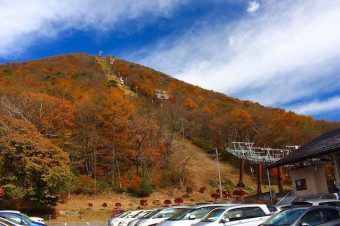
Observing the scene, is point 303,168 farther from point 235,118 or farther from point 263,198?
point 235,118

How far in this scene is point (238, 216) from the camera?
9.91m

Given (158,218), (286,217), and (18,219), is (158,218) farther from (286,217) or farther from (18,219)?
(18,219)

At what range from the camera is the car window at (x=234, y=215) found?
9.79 m

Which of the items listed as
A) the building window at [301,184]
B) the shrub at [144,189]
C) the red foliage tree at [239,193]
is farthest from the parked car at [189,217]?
the red foliage tree at [239,193]

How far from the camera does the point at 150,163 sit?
45.6 metres

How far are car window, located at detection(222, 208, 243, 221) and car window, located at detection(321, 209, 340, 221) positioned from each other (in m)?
2.67

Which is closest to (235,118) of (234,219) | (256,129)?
(256,129)

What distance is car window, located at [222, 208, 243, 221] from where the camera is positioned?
9.79 meters

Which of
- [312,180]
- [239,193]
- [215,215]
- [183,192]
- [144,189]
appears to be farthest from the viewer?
[183,192]

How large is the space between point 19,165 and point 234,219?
1009 inches

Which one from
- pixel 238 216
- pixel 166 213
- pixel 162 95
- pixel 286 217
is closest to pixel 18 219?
pixel 166 213

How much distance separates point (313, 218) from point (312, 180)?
15.2m

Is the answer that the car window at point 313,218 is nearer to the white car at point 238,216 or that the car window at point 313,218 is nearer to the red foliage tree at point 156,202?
the white car at point 238,216

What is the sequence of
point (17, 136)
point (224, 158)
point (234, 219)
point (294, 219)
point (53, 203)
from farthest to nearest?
point (224, 158), point (53, 203), point (17, 136), point (234, 219), point (294, 219)
